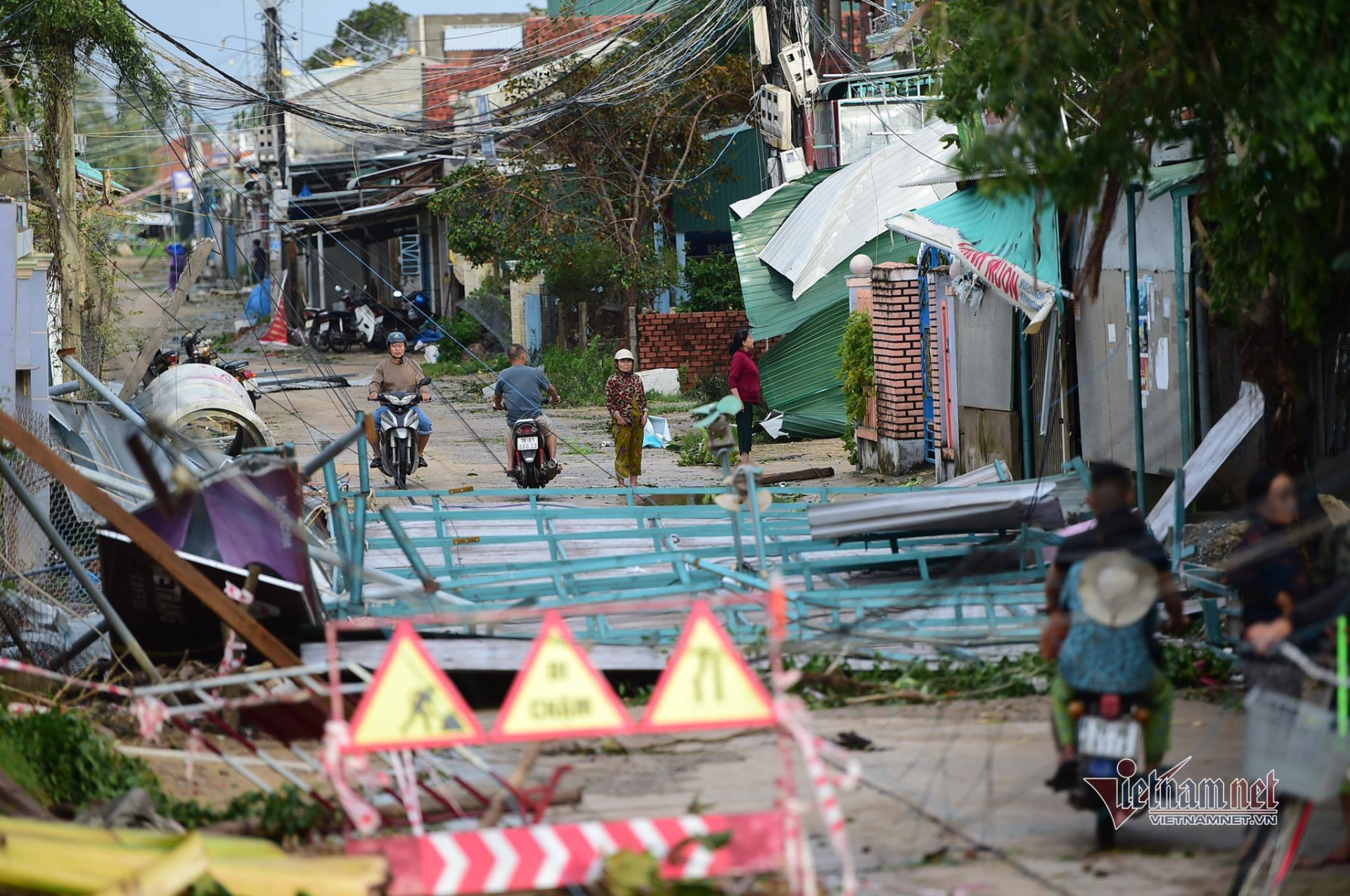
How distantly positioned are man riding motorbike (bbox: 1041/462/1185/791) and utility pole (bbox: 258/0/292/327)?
66.7ft

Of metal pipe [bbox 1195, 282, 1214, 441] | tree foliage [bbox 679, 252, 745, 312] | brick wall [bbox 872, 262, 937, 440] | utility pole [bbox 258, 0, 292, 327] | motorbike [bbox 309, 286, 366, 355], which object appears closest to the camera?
metal pipe [bbox 1195, 282, 1214, 441]

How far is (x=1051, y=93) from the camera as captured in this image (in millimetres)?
6523

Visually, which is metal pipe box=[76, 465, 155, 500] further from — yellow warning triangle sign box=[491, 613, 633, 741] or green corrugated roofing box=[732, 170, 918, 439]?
green corrugated roofing box=[732, 170, 918, 439]

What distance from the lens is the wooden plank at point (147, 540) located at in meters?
5.71

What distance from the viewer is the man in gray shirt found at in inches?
587

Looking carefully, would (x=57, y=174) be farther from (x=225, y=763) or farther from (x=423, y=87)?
(x=423, y=87)

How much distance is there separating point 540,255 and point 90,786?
73.8 feet

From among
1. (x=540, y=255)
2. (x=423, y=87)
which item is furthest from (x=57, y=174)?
(x=423, y=87)

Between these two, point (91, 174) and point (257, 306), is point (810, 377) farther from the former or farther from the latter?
point (257, 306)

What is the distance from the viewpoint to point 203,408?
15211 millimetres

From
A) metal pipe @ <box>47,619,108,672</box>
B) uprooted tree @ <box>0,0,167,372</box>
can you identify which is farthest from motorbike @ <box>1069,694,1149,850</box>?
uprooted tree @ <box>0,0,167,372</box>

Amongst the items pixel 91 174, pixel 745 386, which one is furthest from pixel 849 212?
pixel 91 174

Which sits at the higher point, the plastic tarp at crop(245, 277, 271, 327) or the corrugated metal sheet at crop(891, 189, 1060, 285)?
the plastic tarp at crop(245, 277, 271, 327)

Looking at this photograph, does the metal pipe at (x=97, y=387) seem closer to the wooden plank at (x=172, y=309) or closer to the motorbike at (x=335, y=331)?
the wooden plank at (x=172, y=309)
